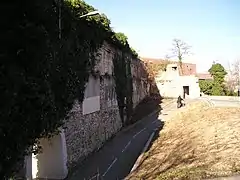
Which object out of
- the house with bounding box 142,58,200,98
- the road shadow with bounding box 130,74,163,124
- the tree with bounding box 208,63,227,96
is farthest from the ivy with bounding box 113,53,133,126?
the tree with bounding box 208,63,227,96

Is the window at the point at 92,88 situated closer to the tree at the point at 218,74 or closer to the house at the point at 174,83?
the house at the point at 174,83

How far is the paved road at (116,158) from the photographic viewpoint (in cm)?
1433

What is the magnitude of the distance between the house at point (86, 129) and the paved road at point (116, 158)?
1.28 ft

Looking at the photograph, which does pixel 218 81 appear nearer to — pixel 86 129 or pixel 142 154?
pixel 142 154

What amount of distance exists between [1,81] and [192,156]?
7.08 metres

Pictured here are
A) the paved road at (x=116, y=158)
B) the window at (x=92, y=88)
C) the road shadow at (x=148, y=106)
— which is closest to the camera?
the paved road at (x=116, y=158)

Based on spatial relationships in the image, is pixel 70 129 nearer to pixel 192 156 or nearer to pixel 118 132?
pixel 192 156

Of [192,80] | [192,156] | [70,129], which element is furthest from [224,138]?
[192,80]

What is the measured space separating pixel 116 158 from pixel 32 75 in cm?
904

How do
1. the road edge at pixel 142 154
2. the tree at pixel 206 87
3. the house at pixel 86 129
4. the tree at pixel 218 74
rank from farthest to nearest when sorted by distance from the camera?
the tree at pixel 206 87
the tree at pixel 218 74
the road edge at pixel 142 154
the house at pixel 86 129

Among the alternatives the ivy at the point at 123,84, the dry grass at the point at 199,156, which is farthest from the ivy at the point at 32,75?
the ivy at the point at 123,84

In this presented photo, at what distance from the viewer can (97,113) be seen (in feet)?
61.6

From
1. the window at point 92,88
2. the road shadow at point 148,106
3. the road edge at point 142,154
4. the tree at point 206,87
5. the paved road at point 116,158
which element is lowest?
the paved road at point 116,158

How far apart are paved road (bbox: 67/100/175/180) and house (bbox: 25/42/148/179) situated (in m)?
0.39
